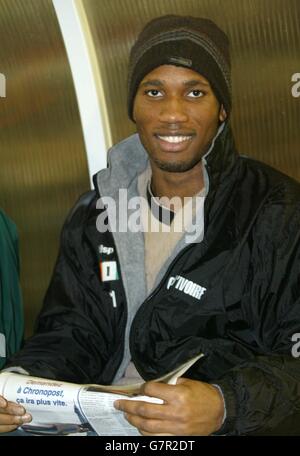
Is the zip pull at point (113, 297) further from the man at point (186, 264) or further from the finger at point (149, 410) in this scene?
the finger at point (149, 410)

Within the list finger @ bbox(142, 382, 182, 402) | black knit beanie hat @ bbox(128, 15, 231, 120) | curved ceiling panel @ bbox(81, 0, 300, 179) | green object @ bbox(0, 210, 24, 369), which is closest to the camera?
finger @ bbox(142, 382, 182, 402)

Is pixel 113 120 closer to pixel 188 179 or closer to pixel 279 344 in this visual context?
pixel 188 179

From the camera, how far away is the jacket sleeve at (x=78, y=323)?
1567 millimetres

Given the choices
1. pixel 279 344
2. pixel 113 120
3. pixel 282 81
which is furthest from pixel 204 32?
pixel 279 344

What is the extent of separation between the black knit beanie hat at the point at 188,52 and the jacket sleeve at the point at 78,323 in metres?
0.37

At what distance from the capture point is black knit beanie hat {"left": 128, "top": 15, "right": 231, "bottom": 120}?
4.91ft

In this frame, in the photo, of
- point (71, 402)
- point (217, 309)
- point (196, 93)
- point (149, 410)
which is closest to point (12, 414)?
point (71, 402)

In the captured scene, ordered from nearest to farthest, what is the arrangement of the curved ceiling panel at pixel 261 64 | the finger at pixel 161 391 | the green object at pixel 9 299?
the finger at pixel 161 391, the curved ceiling panel at pixel 261 64, the green object at pixel 9 299

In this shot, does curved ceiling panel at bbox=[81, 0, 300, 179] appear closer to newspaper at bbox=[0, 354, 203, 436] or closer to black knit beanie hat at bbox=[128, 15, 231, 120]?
black knit beanie hat at bbox=[128, 15, 231, 120]

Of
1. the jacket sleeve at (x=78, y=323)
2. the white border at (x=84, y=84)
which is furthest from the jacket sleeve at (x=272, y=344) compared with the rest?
the white border at (x=84, y=84)

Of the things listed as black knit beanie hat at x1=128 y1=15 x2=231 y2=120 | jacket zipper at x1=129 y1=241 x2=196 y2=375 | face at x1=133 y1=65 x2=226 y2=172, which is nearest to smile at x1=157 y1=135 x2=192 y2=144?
face at x1=133 y1=65 x2=226 y2=172

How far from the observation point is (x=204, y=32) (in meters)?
1.55

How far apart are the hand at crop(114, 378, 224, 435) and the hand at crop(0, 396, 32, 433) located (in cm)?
19

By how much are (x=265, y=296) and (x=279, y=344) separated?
3.7 inches
